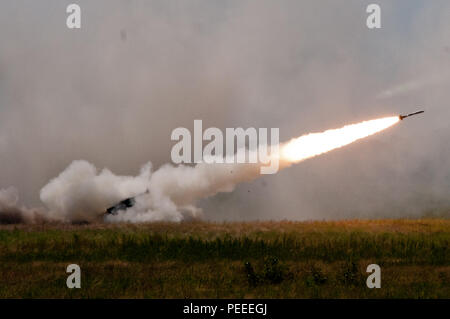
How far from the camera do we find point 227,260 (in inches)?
1100

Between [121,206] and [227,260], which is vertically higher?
[121,206]

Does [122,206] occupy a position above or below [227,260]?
above

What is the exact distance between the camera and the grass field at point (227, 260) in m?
22.2

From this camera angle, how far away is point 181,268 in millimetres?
26266

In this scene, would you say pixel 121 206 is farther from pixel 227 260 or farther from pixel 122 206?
pixel 227 260

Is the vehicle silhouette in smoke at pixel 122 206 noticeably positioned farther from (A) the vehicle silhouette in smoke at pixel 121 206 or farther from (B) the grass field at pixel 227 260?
(B) the grass field at pixel 227 260

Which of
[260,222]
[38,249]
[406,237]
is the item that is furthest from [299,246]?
[38,249]

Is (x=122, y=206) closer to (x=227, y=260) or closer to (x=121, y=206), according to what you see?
(x=121, y=206)

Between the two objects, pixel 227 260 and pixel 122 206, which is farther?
pixel 122 206

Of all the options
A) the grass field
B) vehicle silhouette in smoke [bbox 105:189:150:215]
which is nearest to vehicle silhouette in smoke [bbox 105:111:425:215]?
vehicle silhouette in smoke [bbox 105:189:150:215]

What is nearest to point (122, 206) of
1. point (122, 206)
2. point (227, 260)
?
point (122, 206)

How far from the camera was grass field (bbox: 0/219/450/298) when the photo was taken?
22172 millimetres

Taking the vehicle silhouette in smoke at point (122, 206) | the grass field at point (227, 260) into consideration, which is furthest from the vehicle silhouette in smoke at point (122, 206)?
the grass field at point (227, 260)

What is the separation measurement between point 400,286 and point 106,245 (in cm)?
1646
